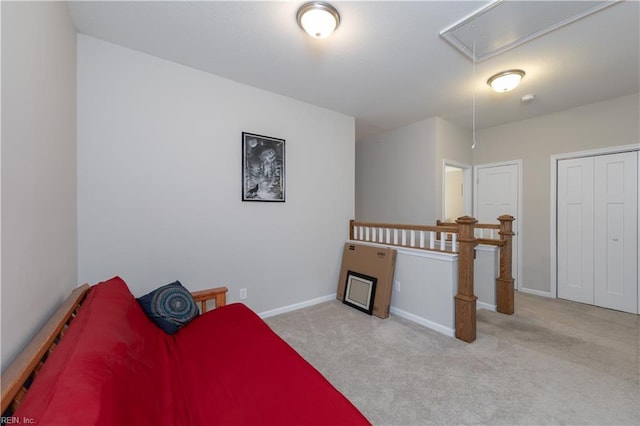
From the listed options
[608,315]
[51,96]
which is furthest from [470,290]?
[51,96]

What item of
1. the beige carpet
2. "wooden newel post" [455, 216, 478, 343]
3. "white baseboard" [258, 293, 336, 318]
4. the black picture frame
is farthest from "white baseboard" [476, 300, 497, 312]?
"white baseboard" [258, 293, 336, 318]

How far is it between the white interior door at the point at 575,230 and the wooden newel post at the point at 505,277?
122cm

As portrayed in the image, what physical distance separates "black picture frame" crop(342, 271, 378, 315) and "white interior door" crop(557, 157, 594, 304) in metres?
2.92

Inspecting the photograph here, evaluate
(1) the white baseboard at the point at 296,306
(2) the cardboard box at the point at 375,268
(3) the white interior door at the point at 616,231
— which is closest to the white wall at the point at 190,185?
(1) the white baseboard at the point at 296,306

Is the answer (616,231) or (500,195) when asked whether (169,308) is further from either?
(616,231)

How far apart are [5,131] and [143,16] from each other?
4.85ft

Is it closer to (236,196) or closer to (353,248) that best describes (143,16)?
(236,196)

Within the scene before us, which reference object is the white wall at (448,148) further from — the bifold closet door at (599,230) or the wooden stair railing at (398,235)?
the bifold closet door at (599,230)

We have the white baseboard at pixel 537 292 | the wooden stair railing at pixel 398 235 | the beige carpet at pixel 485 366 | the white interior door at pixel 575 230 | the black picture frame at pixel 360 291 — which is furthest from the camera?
the white baseboard at pixel 537 292

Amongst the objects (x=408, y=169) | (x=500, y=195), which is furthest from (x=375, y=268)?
(x=500, y=195)

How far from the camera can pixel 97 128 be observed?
206 cm

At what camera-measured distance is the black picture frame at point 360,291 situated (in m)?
3.07

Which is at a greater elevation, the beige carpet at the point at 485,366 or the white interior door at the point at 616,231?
the white interior door at the point at 616,231

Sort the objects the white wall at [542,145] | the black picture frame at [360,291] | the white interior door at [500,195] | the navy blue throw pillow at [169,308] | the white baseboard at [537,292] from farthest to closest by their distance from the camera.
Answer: the white interior door at [500,195] < the white baseboard at [537,292] < the white wall at [542,145] < the black picture frame at [360,291] < the navy blue throw pillow at [169,308]
